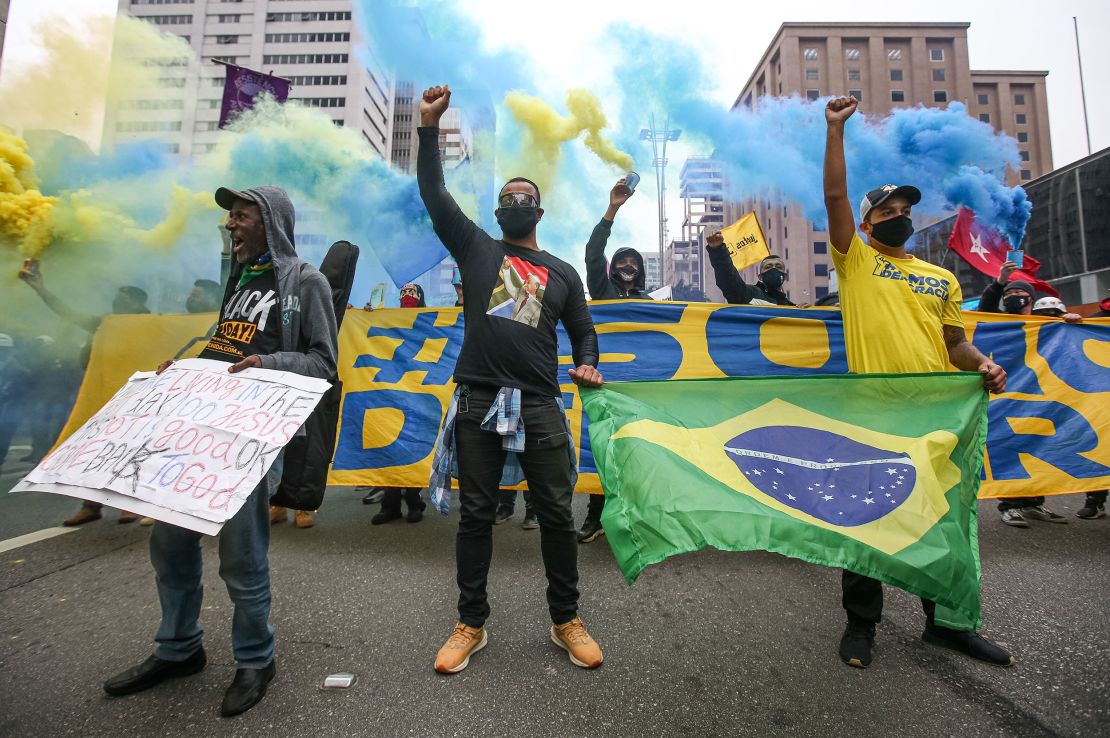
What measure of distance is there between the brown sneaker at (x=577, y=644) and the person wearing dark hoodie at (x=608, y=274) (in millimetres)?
1102

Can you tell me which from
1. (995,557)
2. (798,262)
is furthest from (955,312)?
(798,262)

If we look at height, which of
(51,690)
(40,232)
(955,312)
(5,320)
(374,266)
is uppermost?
(374,266)

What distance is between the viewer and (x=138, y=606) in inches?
106

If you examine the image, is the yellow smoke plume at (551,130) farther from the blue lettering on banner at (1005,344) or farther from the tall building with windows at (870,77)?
the tall building with windows at (870,77)

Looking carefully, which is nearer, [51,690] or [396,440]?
[51,690]

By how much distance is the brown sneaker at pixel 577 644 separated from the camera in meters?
2.11

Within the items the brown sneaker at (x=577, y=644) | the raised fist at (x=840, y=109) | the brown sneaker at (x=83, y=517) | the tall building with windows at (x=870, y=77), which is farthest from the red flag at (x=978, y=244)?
the tall building with windows at (x=870, y=77)

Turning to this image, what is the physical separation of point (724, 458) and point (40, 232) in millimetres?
7865

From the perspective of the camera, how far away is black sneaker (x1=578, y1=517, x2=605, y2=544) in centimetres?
383

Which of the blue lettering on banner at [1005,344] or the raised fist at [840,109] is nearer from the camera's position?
the raised fist at [840,109]

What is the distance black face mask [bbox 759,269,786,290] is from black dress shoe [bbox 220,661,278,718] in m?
4.84

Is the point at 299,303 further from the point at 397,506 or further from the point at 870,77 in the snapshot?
the point at 870,77

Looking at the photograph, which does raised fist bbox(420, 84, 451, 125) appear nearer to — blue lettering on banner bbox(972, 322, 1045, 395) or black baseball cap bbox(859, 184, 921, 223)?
black baseball cap bbox(859, 184, 921, 223)

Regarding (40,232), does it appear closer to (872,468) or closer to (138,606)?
(138,606)
